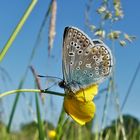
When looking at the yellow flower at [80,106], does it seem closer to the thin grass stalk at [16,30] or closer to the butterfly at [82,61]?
the butterfly at [82,61]

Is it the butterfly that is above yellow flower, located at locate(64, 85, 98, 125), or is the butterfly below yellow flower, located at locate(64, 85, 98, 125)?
above

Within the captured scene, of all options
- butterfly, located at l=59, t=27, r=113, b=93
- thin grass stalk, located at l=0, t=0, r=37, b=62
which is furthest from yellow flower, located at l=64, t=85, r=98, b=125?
thin grass stalk, located at l=0, t=0, r=37, b=62

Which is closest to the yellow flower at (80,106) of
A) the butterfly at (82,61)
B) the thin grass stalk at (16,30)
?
the butterfly at (82,61)

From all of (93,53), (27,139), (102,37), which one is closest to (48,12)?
(102,37)

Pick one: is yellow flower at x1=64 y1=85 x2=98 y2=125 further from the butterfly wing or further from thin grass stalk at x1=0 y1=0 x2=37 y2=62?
thin grass stalk at x1=0 y1=0 x2=37 y2=62

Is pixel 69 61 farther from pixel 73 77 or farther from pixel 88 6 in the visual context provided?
pixel 88 6

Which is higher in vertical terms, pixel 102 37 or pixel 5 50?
pixel 5 50
